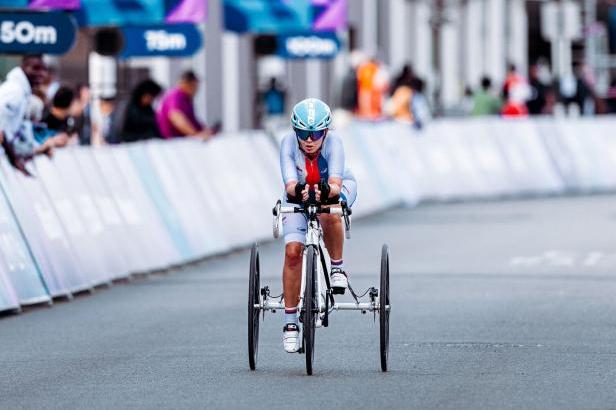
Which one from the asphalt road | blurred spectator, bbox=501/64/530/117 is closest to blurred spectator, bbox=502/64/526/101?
blurred spectator, bbox=501/64/530/117

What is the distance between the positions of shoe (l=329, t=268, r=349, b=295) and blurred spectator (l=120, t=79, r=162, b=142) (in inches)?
411

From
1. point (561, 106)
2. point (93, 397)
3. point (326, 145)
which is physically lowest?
point (561, 106)

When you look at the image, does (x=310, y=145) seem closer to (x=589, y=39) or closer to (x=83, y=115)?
(x=83, y=115)

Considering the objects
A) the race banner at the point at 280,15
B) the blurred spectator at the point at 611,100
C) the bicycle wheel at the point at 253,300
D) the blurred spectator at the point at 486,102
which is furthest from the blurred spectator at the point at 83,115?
the blurred spectator at the point at 611,100

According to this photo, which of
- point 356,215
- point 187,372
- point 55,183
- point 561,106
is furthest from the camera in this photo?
point 561,106

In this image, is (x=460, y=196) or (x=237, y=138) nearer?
(x=237, y=138)

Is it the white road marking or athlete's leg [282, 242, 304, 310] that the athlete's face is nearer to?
athlete's leg [282, 242, 304, 310]

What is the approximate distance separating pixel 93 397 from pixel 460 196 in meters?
21.5

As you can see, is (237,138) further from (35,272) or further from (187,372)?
(187,372)

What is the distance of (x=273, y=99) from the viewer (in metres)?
38.8

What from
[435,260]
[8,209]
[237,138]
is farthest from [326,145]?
[237,138]

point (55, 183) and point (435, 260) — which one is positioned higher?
point (55, 183)

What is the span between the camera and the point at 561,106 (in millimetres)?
49031

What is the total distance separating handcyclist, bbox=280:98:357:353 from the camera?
10938 millimetres
